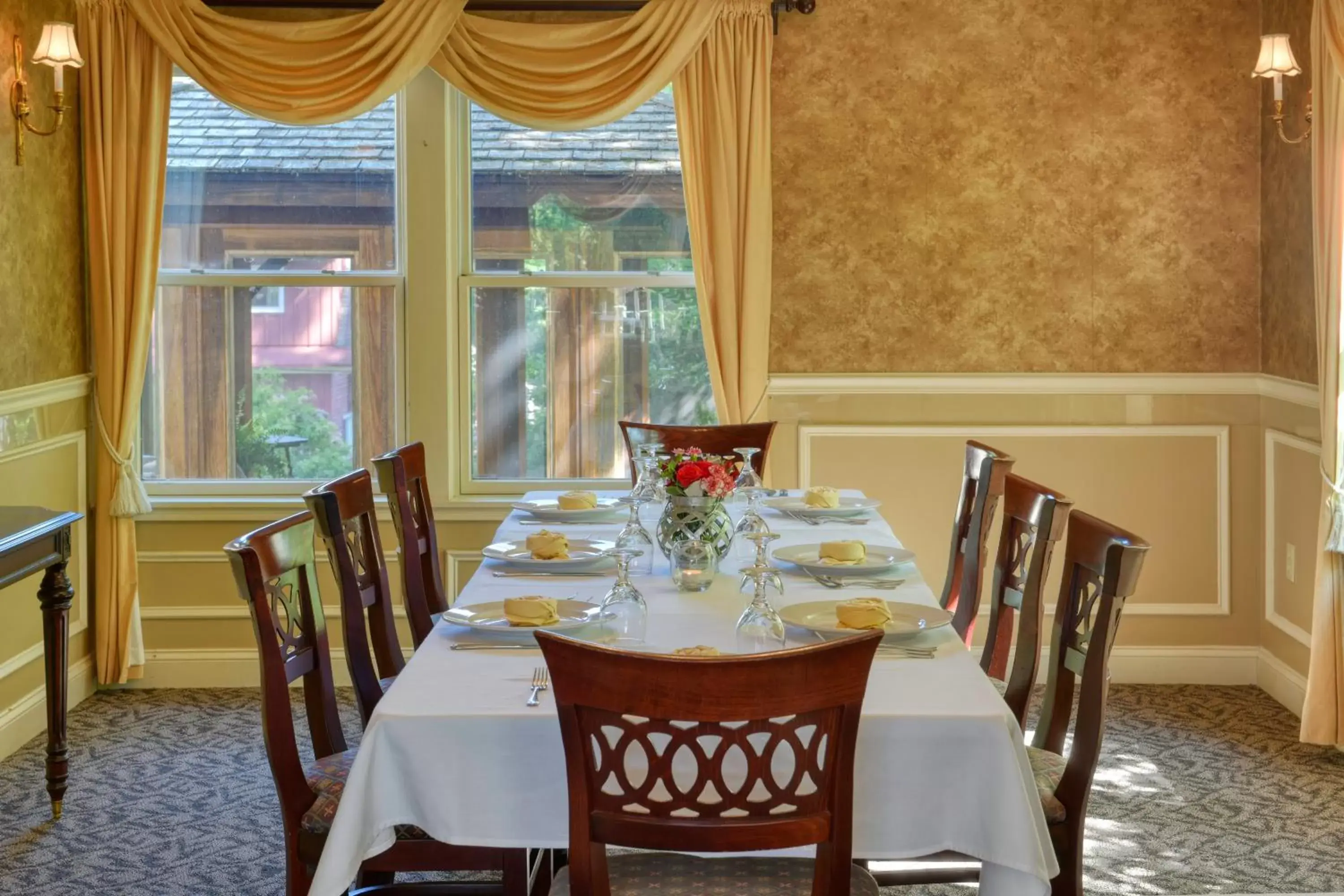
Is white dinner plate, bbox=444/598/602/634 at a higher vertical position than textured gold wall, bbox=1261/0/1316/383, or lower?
lower

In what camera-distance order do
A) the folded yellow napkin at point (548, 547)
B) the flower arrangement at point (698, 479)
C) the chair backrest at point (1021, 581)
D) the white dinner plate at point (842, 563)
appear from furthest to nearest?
1. the folded yellow napkin at point (548, 547)
2. the white dinner plate at point (842, 563)
3. the flower arrangement at point (698, 479)
4. the chair backrest at point (1021, 581)

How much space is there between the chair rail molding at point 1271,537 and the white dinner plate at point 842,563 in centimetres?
234

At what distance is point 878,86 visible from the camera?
5094 mm

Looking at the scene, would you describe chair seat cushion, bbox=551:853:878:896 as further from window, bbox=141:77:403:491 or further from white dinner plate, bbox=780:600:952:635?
window, bbox=141:77:403:491

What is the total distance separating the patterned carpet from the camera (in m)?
3.44

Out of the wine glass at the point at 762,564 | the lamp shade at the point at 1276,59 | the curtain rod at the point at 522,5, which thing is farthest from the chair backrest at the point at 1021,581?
the curtain rod at the point at 522,5

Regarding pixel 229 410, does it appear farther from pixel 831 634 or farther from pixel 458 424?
pixel 831 634

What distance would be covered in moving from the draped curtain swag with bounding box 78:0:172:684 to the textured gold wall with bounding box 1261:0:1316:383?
393cm

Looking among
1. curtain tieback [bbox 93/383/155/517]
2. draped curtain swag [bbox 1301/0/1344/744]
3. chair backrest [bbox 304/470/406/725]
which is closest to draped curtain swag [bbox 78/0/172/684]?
curtain tieback [bbox 93/383/155/517]

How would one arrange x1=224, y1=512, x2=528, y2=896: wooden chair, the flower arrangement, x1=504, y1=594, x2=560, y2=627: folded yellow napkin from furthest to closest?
the flower arrangement < x1=504, y1=594, x2=560, y2=627: folded yellow napkin < x1=224, y1=512, x2=528, y2=896: wooden chair

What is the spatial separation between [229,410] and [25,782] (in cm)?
164

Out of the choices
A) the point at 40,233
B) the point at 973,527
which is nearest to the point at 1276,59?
the point at 973,527

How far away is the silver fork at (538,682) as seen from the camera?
2.12 metres

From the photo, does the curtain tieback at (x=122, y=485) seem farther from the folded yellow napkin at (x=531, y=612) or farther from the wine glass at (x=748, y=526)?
the folded yellow napkin at (x=531, y=612)
